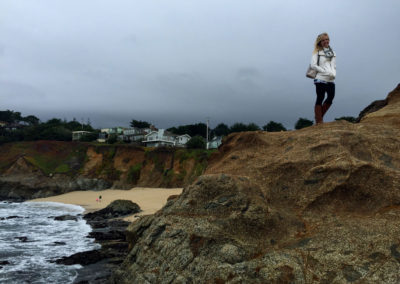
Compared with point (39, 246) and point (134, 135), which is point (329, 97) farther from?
point (134, 135)

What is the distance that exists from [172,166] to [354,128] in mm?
→ 42965

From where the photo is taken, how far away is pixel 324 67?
8.14m

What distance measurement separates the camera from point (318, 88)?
8.33 meters

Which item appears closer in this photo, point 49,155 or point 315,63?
point 315,63

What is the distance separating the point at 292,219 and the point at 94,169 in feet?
A: 170

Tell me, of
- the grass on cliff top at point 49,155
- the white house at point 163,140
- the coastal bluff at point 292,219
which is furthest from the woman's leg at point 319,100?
the white house at point 163,140

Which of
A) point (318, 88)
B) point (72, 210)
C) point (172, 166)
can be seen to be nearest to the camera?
point (318, 88)

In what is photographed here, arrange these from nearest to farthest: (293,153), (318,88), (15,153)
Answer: (293,153), (318,88), (15,153)

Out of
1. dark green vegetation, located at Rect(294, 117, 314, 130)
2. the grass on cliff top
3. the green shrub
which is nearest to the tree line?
dark green vegetation, located at Rect(294, 117, 314, 130)

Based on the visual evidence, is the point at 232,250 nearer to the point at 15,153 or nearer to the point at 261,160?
the point at 261,160

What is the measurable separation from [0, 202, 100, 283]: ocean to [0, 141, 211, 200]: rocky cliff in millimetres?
22380

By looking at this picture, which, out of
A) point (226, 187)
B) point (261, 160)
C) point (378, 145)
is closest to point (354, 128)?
point (378, 145)

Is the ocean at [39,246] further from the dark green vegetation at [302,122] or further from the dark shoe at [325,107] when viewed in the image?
the dark green vegetation at [302,122]

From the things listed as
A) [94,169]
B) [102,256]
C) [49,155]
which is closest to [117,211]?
[102,256]
